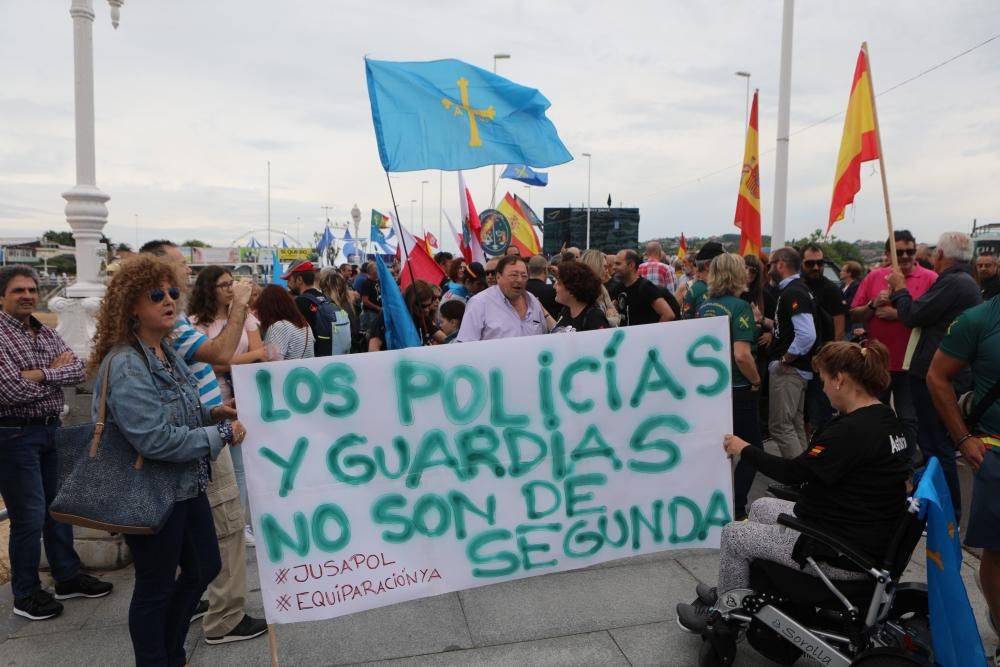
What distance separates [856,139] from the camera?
209 inches

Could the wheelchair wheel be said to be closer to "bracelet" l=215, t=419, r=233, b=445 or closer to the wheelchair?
the wheelchair

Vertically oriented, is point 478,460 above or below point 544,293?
below

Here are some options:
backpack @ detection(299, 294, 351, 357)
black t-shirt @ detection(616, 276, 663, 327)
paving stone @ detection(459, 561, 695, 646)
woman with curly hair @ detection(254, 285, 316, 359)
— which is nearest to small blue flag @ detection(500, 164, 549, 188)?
backpack @ detection(299, 294, 351, 357)

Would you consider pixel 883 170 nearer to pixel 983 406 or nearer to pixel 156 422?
pixel 983 406

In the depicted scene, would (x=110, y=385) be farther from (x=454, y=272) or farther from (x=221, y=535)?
(x=454, y=272)

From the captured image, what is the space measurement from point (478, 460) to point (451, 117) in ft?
8.46

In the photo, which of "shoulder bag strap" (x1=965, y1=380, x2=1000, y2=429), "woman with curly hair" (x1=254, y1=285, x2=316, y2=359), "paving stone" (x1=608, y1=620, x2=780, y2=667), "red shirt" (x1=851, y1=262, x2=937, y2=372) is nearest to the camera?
"shoulder bag strap" (x1=965, y1=380, x2=1000, y2=429)

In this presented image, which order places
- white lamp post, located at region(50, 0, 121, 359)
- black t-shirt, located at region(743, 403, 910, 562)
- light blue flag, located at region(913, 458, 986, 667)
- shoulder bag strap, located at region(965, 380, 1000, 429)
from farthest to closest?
white lamp post, located at region(50, 0, 121, 359)
shoulder bag strap, located at region(965, 380, 1000, 429)
black t-shirt, located at region(743, 403, 910, 562)
light blue flag, located at region(913, 458, 986, 667)

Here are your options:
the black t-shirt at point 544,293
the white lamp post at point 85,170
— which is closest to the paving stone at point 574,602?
the black t-shirt at point 544,293

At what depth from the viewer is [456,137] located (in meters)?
4.80

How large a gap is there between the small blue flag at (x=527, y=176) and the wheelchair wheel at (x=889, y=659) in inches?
422

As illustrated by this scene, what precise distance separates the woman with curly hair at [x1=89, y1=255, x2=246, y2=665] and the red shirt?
15.1 ft

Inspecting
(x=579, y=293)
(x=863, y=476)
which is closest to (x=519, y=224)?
(x=579, y=293)

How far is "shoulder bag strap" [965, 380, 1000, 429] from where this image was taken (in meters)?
2.94
